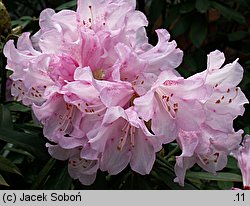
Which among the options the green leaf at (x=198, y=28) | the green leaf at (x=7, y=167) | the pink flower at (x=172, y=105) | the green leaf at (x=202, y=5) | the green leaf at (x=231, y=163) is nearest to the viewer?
the pink flower at (x=172, y=105)

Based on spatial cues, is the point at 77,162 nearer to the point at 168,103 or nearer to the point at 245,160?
the point at 168,103

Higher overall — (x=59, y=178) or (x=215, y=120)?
(x=215, y=120)

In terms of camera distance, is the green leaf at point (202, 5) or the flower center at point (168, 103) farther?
the green leaf at point (202, 5)

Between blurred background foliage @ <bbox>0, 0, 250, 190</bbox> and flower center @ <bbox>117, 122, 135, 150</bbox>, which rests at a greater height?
flower center @ <bbox>117, 122, 135, 150</bbox>

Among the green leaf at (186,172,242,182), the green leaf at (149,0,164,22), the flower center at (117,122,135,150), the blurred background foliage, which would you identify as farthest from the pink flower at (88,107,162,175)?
the green leaf at (149,0,164,22)

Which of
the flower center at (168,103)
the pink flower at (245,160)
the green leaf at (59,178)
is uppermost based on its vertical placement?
the flower center at (168,103)

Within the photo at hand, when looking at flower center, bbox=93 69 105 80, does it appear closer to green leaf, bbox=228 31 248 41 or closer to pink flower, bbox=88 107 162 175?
pink flower, bbox=88 107 162 175

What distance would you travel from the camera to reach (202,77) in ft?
2.95

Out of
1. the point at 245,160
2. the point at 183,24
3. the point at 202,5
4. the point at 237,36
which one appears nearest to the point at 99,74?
the point at 245,160

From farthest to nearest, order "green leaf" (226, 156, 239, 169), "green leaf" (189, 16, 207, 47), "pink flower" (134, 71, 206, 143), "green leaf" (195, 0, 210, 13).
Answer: "green leaf" (189, 16, 207, 47)
"green leaf" (195, 0, 210, 13)
"green leaf" (226, 156, 239, 169)
"pink flower" (134, 71, 206, 143)

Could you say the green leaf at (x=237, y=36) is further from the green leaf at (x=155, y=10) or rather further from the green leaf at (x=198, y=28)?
the green leaf at (x=155, y=10)

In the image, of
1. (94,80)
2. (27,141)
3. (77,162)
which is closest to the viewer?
(94,80)

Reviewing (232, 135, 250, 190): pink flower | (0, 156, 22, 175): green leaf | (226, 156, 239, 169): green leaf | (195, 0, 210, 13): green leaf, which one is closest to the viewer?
(0, 156, 22, 175): green leaf

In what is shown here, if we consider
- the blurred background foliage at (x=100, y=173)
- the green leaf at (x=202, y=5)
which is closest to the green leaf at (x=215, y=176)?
the blurred background foliage at (x=100, y=173)
